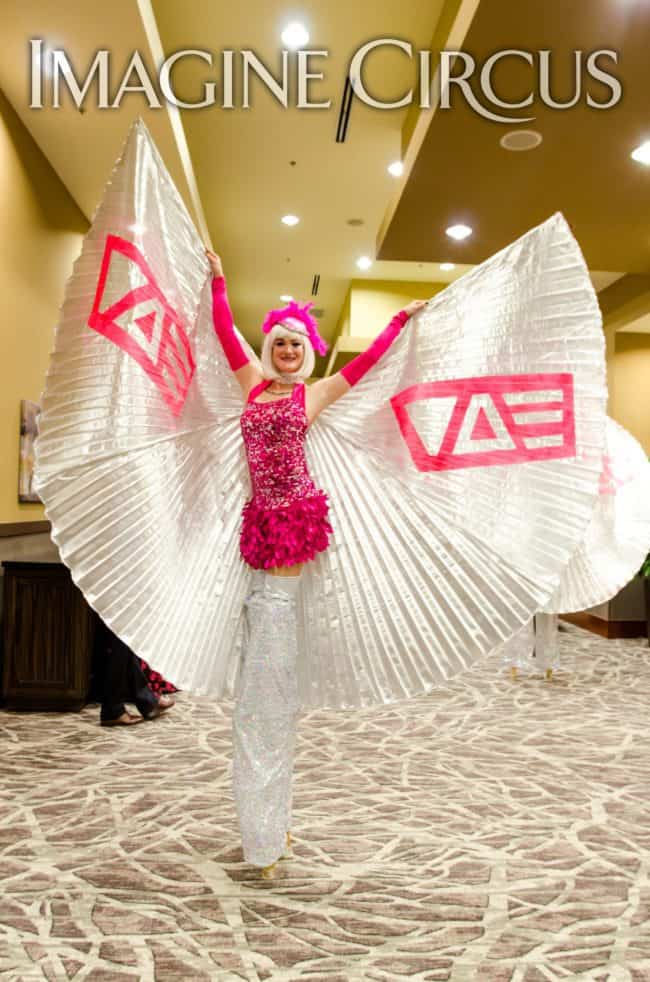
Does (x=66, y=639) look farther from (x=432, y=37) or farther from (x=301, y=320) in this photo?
(x=432, y=37)

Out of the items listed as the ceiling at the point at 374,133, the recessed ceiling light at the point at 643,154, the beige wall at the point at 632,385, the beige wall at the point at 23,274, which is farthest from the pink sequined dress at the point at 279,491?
the beige wall at the point at 632,385

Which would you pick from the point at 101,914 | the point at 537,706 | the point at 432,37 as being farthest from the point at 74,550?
the point at 432,37

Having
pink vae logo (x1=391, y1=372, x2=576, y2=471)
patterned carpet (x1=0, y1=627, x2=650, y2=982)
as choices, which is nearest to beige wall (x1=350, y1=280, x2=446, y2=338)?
patterned carpet (x1=0, y1=627, x2=650, y2=982)

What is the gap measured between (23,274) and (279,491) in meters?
3.50

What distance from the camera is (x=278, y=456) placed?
92.0 inches

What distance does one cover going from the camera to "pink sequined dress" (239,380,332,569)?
2262mm

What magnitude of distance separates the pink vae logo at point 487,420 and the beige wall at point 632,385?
705cm

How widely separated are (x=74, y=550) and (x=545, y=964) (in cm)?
151

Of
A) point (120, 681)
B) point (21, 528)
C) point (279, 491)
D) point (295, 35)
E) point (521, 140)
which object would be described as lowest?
point (120, 681)

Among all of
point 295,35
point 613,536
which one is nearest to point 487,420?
point 613,536

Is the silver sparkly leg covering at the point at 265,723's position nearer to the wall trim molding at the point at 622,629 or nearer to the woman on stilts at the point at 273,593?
the woman on stilts at the point at 273,593

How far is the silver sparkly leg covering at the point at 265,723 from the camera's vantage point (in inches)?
88.7

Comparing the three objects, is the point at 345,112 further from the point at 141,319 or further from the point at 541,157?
the point at 141,319

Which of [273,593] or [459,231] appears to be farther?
[459,231]
